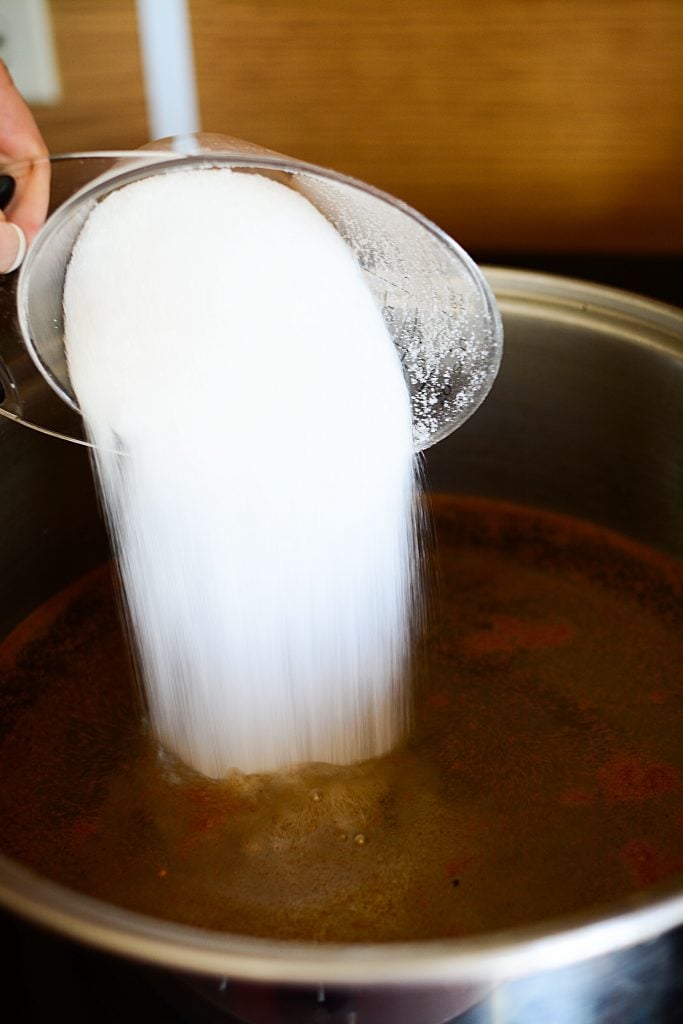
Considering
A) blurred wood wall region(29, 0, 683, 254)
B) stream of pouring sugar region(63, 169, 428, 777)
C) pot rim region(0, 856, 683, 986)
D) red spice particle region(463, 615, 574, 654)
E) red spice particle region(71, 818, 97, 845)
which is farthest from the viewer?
blurred wood wall region(29, 0, 683, 254)

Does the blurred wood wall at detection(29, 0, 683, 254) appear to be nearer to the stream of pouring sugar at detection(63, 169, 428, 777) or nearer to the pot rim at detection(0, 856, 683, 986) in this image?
the stream of pouring sugar at detection(63, 169, 428, 777)

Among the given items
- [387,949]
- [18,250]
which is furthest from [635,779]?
[18,250]

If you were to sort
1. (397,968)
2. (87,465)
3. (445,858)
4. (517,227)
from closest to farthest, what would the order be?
(397,968) → (445,858) → (87,465) → (517,227)

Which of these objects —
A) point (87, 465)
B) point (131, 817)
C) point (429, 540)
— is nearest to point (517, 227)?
point (429, 540)

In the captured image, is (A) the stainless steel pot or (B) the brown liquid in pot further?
(B) the brown liquid in pot

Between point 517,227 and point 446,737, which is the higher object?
point 517,227

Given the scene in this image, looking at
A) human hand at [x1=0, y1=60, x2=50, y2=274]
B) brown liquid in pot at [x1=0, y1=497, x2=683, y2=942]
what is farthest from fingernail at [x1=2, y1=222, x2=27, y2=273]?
brown liquid in pot at [x1=0, y1=497, x2=683, y2=942]

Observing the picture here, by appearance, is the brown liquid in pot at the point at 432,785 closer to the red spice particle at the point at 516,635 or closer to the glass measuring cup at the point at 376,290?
the red spice particle at the point at 516,635

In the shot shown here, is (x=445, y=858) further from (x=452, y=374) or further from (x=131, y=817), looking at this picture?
(x=452, y=374)
